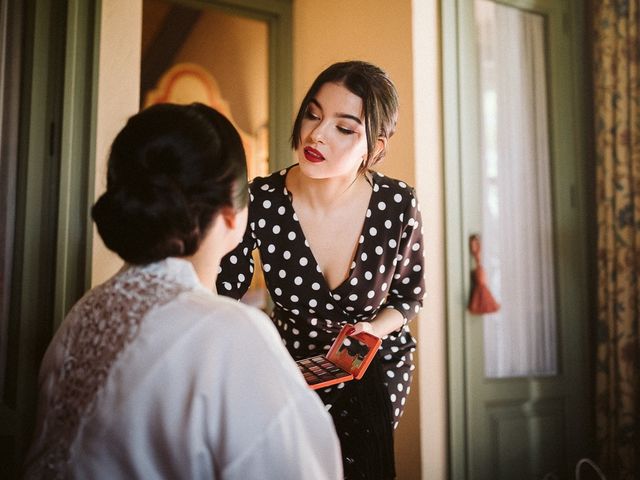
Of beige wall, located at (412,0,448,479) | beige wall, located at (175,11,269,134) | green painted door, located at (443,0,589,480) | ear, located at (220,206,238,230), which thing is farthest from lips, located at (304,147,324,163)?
beige wall, located at (175,11,269,134)

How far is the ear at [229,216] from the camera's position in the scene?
821 mm

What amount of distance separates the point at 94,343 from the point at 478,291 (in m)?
1.76

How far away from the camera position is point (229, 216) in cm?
84

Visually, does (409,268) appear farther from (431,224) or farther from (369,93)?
(431,224)

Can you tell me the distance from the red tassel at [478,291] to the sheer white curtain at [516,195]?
0.35ft

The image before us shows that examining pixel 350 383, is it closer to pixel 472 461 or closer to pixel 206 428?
pixel 206 428

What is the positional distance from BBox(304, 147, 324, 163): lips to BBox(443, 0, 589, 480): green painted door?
3.22 ft

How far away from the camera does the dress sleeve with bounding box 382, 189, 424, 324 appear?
1.51 m

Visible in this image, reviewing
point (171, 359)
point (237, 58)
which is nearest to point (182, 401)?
point (171, 359)

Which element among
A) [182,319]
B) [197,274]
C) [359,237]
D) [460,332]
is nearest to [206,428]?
[182,319]

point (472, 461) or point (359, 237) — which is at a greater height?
point (359, 237)

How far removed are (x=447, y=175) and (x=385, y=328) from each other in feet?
3.32

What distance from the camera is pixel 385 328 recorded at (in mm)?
1435

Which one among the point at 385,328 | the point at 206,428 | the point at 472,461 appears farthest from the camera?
the point at 472,461
